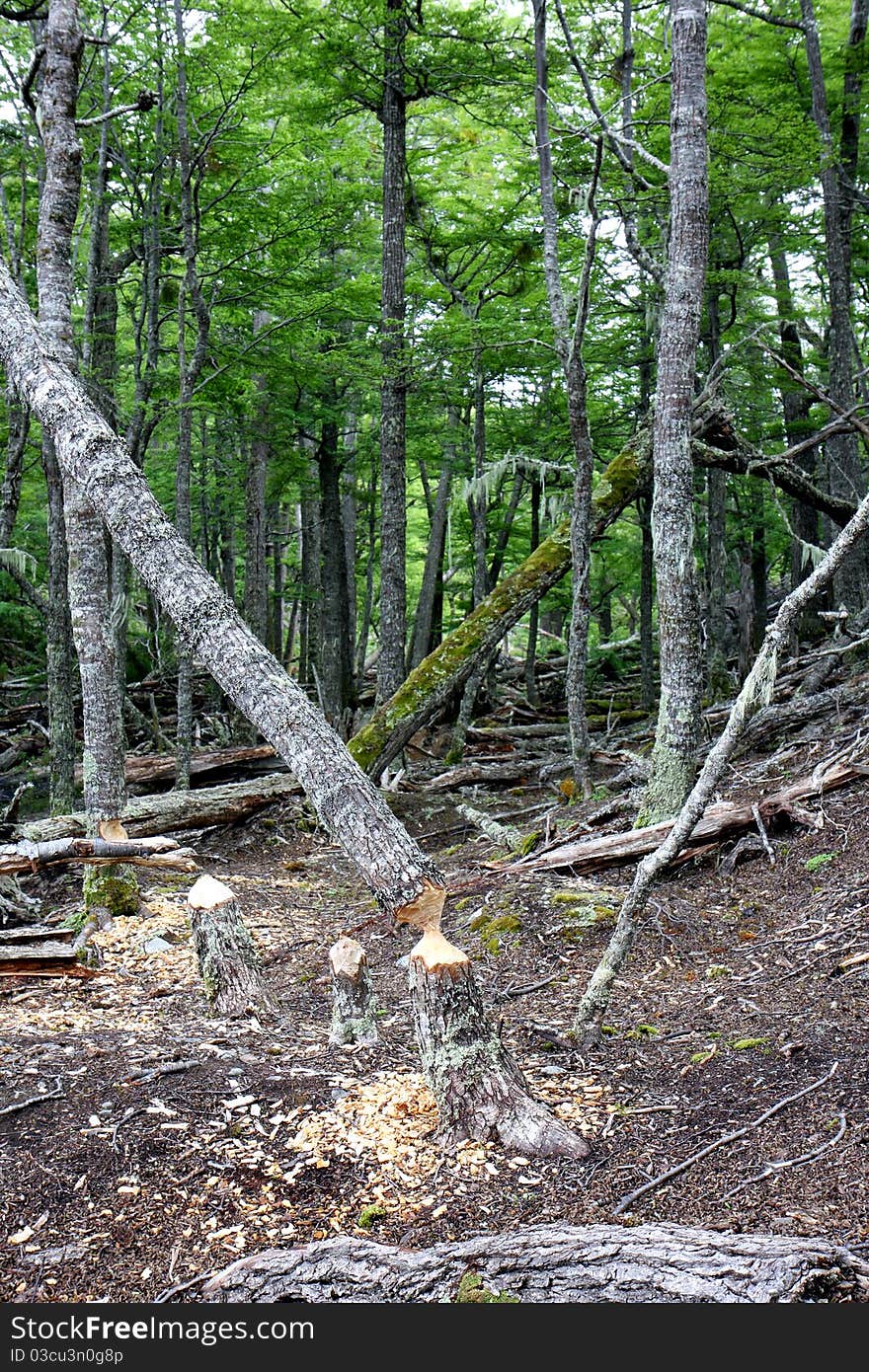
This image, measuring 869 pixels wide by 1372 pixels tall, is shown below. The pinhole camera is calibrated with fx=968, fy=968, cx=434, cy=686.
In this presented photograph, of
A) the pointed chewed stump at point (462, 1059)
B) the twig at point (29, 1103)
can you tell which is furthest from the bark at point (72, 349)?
the pointed chewed stump at point (462, 1059)

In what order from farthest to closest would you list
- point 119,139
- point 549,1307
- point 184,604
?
1. point 119,139
2. point 184,604
3. point 549,1307

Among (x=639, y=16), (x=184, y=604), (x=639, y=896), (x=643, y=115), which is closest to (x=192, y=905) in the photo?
(x=184, y=604)

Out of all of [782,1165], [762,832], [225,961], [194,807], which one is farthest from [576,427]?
[782,1165]

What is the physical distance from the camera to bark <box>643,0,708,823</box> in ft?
21.4

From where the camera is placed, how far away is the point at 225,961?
5.35 meters

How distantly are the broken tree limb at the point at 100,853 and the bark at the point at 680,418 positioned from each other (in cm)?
330

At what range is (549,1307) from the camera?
2695mm

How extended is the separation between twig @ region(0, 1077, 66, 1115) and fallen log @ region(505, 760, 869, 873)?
396 centimetres

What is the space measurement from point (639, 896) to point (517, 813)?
5363mm

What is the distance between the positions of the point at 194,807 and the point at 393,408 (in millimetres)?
4988

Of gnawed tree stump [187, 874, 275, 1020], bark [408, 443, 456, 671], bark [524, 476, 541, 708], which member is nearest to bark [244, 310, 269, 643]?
bark [408, 443, 456, 671]

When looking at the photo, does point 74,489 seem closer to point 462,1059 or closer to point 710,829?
point 462,1059

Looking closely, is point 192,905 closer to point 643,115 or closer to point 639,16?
point 643,115

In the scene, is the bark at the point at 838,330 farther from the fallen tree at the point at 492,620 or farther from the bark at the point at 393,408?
the bark at the point at 393,408
